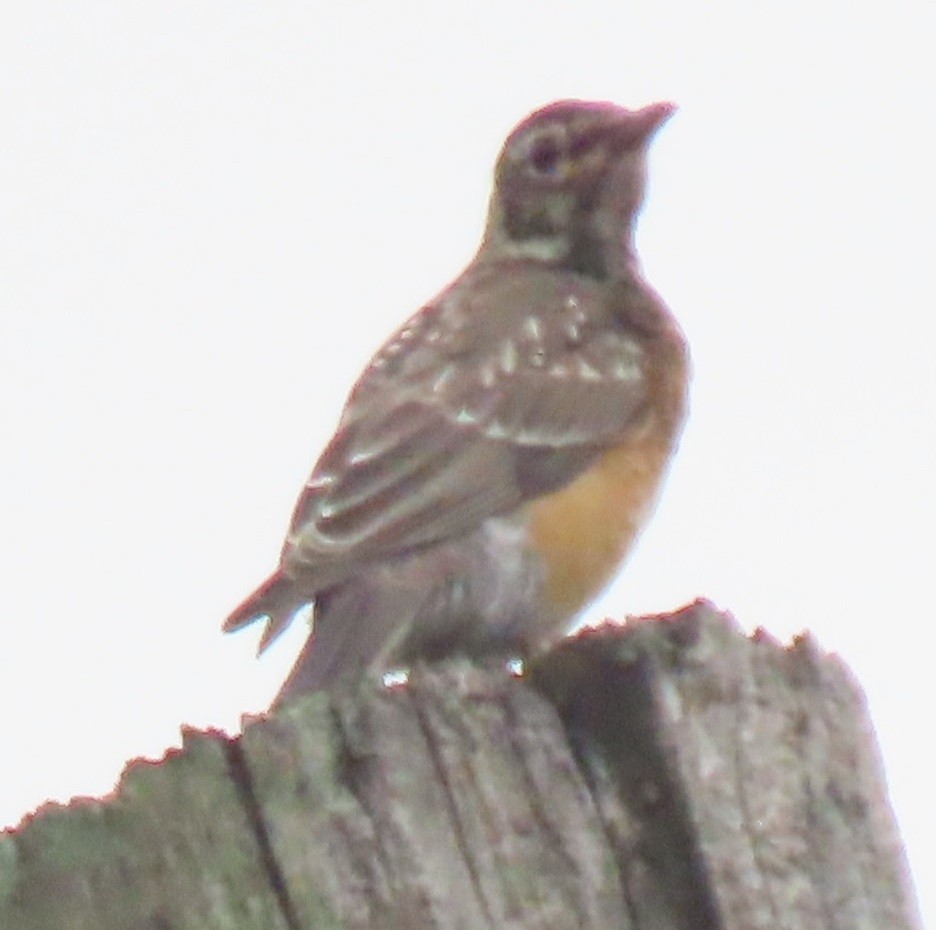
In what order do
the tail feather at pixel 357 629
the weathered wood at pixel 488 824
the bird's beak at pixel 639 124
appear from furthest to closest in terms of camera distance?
the bird's beak at pixel 639 124 → the tail feather at pixel 357 629 → the weathered wood at pixel 488 824

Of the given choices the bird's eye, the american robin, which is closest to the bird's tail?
the american robin

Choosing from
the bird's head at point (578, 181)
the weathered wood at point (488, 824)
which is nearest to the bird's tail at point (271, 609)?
the weathered wood at point (488, 824)

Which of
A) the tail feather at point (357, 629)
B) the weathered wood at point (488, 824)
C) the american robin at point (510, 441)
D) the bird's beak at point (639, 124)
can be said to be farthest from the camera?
the bird's beak at point (639, 124)

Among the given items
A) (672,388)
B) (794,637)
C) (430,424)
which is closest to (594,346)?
(672,388)

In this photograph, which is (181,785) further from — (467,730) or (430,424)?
(430,424)

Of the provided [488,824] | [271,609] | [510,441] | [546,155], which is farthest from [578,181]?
[488,824]

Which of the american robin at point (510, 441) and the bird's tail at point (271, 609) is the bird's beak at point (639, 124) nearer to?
the american robin at point (510, 441)

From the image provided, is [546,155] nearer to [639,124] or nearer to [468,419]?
[639,124]
